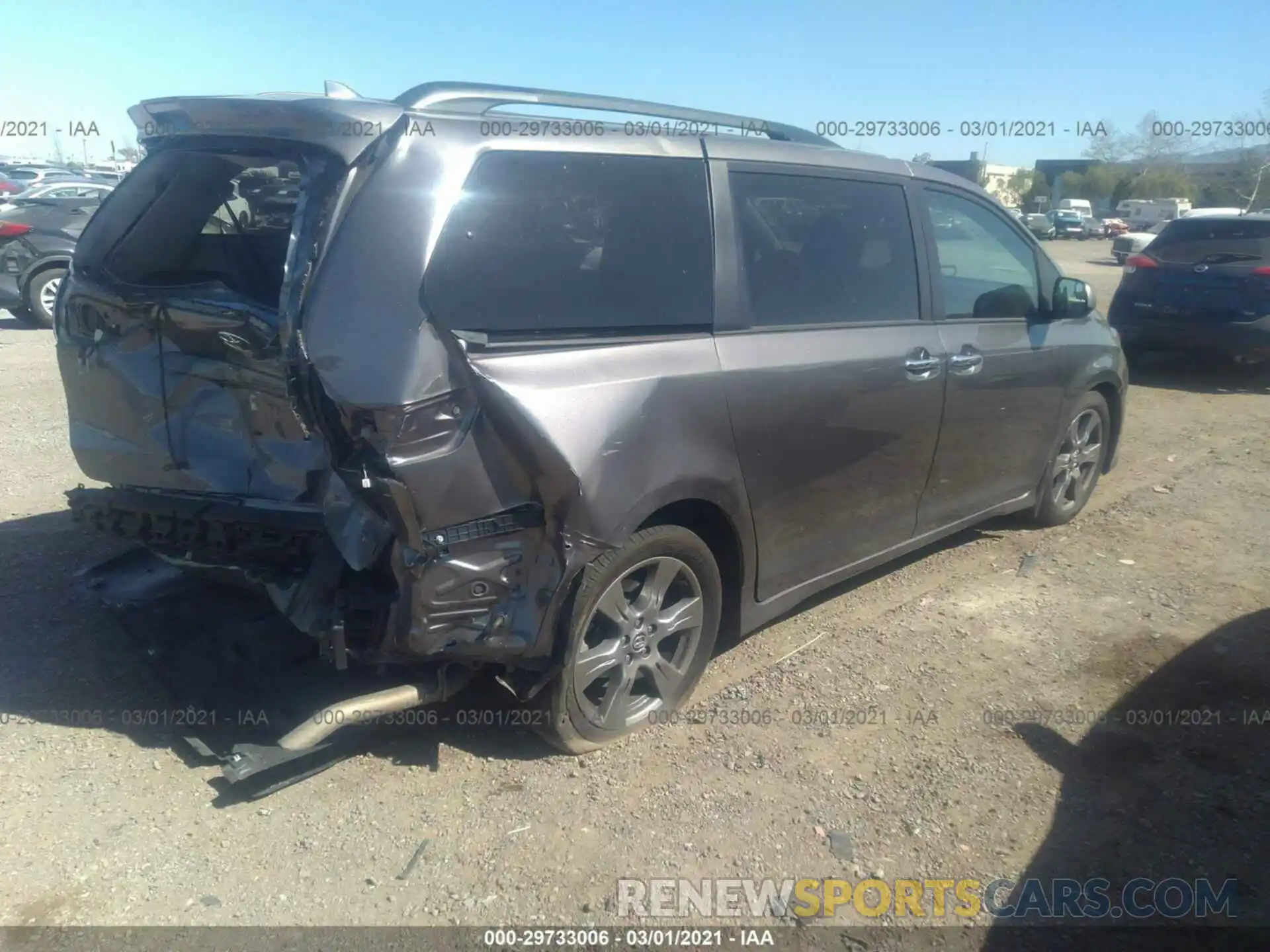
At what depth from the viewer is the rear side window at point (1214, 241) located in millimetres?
9602

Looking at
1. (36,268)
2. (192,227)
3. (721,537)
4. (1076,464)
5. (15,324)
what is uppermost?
(192,227)

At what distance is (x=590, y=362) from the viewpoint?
2.98 metres

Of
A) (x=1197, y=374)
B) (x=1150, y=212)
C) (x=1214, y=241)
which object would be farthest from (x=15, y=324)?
(x=1150, y=212)

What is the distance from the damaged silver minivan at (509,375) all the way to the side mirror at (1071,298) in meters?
1.08

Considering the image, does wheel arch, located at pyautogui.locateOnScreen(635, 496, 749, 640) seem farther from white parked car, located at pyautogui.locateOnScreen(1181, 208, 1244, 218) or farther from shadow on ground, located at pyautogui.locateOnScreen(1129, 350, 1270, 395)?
white parked car, located at pyautogui.locateOnScreen(1181, 208, 1244, 218)

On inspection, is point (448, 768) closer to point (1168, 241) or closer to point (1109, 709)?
point (1109, 709)

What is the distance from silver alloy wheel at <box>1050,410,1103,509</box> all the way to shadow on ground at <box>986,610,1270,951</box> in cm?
152

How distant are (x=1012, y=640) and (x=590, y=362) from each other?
246cm

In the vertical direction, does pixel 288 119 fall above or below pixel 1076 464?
above

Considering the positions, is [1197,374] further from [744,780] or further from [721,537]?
[744,780]

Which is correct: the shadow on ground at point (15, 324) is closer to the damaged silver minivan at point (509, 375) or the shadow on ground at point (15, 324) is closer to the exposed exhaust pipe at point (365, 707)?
the damaged silver minivan at point (509, 375)

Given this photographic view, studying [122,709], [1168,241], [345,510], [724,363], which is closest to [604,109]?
[724,363]

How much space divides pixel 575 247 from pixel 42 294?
11004 millimetres

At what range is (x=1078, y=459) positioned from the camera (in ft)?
18.5
